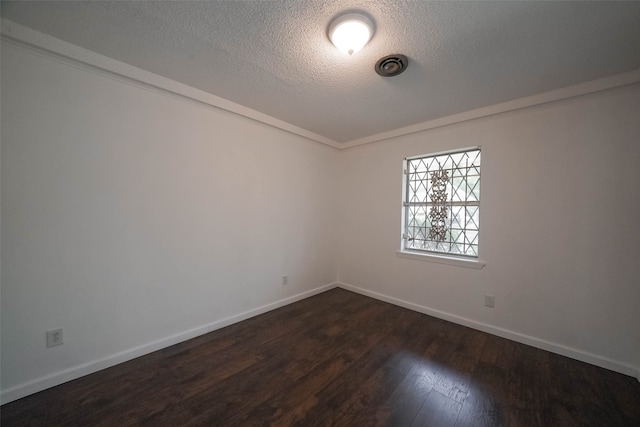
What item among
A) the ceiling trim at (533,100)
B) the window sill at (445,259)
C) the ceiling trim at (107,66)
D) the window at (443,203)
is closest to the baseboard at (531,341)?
the window sill at (445,259)

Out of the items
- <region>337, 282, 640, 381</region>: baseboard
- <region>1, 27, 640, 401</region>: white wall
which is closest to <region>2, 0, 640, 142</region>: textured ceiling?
<region>1, 27, 640, 401</region>: white wall

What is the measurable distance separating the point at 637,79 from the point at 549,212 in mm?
1162

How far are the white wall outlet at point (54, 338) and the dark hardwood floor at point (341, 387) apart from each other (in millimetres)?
301

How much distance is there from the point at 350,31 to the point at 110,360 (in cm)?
301

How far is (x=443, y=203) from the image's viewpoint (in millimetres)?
2975

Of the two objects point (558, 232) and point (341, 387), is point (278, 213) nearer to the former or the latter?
point (341, 387)

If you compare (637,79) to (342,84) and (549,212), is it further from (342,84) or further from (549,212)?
(342,84)

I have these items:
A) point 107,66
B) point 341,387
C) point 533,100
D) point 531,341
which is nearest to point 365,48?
point 533,100

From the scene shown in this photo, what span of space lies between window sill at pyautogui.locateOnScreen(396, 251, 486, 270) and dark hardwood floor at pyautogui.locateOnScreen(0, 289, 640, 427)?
28.4 inches

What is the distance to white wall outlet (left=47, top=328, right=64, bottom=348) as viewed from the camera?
1659 mm

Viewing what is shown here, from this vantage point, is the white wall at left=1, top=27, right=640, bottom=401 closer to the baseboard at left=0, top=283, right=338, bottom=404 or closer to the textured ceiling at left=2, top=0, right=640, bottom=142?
the baseboard at left=0, top=283, right=338, bottom=404

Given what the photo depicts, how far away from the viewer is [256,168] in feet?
9.39

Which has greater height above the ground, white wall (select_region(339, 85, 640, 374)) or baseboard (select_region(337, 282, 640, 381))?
white wall (select_region(339, 85, 640, 374))

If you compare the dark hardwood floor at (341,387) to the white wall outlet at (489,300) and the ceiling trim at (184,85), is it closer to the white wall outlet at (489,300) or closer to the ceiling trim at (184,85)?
the white wall outlet at (489,300)
